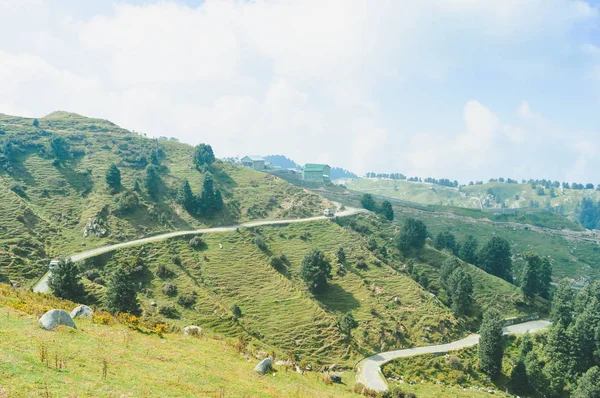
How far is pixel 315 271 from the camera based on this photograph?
6781 centimetres

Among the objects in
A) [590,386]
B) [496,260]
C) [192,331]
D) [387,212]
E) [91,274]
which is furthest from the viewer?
[387,212]

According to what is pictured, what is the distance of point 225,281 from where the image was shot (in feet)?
217

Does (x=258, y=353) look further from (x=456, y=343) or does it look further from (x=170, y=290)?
(x=456, y=343)

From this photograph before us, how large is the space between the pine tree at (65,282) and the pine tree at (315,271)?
38904 millimetres

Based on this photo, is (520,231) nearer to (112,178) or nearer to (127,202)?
(127,202)

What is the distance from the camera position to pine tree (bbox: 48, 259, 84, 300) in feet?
158

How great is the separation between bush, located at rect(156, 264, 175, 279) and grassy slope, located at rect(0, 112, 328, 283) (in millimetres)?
16305

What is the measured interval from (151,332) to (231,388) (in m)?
12.9

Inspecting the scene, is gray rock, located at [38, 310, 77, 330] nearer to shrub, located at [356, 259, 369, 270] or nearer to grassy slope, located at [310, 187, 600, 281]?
shrub, located at [356, 259, 369, 270]

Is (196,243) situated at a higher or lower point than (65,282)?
higher

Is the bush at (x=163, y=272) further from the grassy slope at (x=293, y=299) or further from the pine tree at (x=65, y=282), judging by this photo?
the pine tree at (x=65, y=282)

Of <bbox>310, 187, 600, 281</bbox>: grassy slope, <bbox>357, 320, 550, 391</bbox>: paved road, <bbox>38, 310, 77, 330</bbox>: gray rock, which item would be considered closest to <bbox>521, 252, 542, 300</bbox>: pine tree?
<bbox>357, 320, 550, 391</bbox>: paved road

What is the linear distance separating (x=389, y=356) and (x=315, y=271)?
20362 millimetres

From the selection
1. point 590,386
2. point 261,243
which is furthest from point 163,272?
point 590,386
